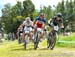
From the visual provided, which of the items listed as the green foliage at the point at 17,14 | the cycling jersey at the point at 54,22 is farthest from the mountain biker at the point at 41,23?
the green foliage at the point at 17,14

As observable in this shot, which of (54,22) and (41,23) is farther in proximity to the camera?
(41,23)

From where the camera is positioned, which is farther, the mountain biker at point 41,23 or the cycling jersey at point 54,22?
the mountain biker at point 41,23

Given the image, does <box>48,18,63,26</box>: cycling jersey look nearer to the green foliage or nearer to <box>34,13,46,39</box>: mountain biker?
<box>34,13,46,39</box>: mountain biker

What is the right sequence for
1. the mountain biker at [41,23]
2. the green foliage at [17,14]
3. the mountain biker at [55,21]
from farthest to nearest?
the green foliage at [17,14] → the mountain biker at [41,23] → the mountain biker at [55,21]

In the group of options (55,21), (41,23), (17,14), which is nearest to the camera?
(55,21)

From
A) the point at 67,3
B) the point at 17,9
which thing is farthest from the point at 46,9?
the point at 17,9

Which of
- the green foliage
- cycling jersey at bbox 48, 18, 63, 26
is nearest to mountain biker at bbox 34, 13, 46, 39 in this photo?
cycling jersey at bbox 48, 18, 63, 26

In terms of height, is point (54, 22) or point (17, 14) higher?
point (17, 14)

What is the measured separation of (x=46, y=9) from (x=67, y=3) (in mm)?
6613

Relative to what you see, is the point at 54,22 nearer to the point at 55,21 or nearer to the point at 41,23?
the point at 55,21

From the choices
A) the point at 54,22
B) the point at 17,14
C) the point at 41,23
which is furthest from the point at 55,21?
the point at 17,14

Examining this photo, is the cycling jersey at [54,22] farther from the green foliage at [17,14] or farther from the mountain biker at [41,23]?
the green foliage at [17,14]

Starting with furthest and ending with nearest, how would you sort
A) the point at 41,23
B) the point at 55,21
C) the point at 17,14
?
the point at 17,14, the point at 41,23, the point at 55,21

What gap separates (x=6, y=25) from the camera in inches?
3949
